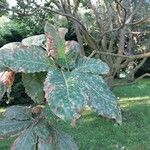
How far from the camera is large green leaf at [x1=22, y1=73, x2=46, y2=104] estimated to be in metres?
1.23

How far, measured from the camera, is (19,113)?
1.30m

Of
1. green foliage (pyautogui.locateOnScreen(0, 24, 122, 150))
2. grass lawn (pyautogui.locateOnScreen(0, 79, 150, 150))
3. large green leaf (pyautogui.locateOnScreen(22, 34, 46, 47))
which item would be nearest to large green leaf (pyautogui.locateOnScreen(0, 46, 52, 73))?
green foliage (pyautogui.locateOnScreen(0, 24, 122, 150))

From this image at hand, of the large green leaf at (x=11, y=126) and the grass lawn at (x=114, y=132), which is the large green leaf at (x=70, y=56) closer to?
the large green leaf at (x=11, y=126)

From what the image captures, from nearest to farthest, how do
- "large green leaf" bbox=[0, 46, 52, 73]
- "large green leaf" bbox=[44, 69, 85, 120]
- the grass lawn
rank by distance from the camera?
1. "large green leaf" bbox=[44, 69, 85, 120]
2. "large green leaf" bbox=[0, 46, 52, 73]
3. the grass lawn

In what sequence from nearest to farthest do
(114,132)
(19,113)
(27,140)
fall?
1. (27,140)
2. (19,113)
3. (114,132)

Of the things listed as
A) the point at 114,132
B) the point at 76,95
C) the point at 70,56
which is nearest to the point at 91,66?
the point at 70,56

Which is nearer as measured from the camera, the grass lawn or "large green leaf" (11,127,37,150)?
"large green leaf" (11,127,37,150)

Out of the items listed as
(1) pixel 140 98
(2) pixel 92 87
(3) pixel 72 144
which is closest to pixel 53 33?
(2) pixel 92 87

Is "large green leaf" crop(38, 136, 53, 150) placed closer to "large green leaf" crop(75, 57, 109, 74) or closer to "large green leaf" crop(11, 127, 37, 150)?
"large green leaf" crop(11, 127, 37, 150)

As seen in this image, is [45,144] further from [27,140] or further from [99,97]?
[99,97]

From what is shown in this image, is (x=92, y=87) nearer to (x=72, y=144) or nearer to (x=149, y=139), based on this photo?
(x=72, y=144)

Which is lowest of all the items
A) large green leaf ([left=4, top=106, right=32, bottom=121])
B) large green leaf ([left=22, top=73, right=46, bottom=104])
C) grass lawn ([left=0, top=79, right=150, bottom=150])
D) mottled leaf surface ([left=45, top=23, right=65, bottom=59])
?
grass lawn ([left=0, top=79, right=150, bottom=150])

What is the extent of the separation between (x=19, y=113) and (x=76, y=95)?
0.33m

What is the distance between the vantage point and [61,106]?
3.26 ft
